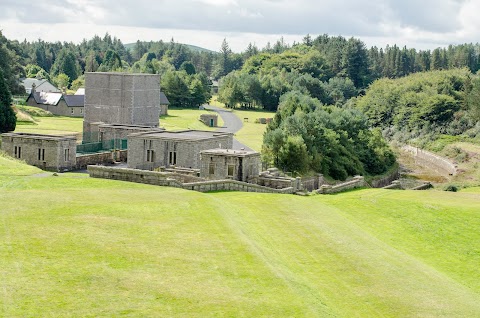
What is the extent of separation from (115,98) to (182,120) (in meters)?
34.1

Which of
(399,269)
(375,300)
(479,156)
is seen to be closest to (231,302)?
(375,300)

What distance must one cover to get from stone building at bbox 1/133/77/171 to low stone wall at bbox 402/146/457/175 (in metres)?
48.0

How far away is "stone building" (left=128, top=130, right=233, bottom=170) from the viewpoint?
58.5 m

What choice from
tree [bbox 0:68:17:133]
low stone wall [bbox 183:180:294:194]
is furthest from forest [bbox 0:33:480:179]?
tree [bbox 0:68:17:133]

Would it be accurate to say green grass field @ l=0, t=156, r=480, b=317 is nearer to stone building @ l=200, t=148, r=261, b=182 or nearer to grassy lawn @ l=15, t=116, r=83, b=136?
stone building @ l=200, t=148, r=261, b=182

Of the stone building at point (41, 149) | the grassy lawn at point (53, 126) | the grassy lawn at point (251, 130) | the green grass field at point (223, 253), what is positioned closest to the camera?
the green grass field at point (223, 253)

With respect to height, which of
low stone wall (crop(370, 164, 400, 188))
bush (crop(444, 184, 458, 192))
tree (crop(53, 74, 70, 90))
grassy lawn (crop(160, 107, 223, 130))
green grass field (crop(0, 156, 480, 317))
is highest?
tree (crop(53, 74, 70, 90))

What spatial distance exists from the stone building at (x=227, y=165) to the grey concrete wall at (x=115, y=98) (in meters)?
33.3

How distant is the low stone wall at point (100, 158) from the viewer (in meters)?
61.6

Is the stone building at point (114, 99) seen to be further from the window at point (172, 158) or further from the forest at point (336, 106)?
the window at point (172, 158)

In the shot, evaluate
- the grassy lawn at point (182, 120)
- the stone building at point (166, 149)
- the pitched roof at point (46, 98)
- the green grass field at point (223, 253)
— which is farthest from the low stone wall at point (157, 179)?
the pitched roof at point (46, 98)

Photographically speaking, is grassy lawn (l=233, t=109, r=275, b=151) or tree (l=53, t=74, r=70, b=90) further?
tree (l=53, t=74, r=70, b=90)

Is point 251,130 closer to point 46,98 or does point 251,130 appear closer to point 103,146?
point 46,98

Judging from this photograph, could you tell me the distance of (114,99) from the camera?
274ft
